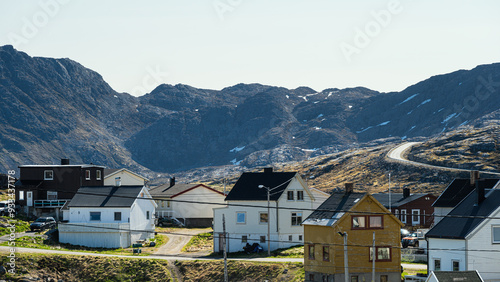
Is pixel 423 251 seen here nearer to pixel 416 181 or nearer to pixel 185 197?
pixel 185 197

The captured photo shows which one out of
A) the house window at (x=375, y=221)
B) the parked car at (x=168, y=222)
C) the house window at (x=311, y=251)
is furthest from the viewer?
the parked car at (x=168, y=222)

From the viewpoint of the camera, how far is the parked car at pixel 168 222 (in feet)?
328

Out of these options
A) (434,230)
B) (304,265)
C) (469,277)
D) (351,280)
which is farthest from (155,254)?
(469,277)

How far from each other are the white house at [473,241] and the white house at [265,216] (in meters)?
23.8

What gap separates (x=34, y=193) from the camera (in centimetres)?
9394

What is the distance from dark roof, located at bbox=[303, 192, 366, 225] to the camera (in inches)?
2153

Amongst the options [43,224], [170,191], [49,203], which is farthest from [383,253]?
[170,191]

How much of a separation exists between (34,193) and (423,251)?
177 feet

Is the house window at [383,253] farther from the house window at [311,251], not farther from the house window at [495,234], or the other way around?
the house window at [495,234]

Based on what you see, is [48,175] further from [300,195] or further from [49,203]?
[300,195]

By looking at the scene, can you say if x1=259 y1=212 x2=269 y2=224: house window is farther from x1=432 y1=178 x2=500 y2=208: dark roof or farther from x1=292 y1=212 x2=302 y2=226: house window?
x1=432 y1=178 x2=500 y2=208: dark roof

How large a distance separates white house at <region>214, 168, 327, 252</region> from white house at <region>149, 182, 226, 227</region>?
23.6 metres

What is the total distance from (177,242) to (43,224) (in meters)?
15.9

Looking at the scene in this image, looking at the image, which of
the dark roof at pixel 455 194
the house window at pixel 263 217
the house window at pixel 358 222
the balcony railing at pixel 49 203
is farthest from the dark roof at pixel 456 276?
the balcony railing at pixel 49 203
